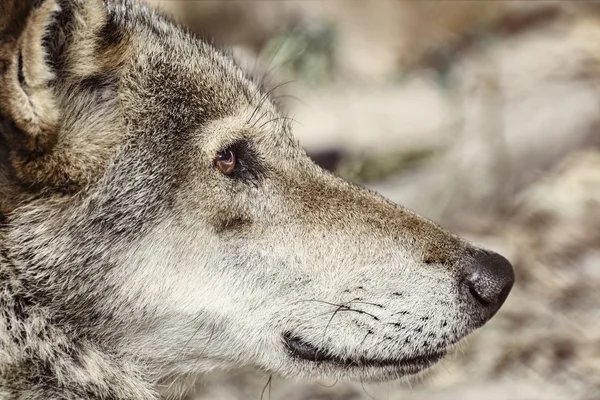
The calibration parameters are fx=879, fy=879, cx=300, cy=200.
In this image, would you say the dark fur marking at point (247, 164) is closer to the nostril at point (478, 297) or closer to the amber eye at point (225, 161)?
the amber eye at point (225, 161)

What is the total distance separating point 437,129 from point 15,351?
6340mm

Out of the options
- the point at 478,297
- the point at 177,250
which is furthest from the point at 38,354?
the point at 478,297

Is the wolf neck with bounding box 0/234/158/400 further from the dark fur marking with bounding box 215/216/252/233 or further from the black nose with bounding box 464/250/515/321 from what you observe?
the black nose with bounding box 464/250/515/321

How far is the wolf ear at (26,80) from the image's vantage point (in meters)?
3.22

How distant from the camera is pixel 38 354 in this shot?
11.5ft

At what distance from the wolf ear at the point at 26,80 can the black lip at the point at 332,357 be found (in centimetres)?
131

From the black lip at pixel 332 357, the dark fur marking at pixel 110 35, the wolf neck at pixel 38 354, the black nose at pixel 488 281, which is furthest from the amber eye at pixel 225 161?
the black nose at pixel 488 281

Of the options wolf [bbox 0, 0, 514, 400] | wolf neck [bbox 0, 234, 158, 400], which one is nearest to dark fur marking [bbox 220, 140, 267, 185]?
wolf [bbox 0, 0, 514, 400]

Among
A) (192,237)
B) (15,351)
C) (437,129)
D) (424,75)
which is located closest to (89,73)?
(192,237)

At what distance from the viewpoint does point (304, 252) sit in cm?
380

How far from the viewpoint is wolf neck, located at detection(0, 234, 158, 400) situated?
11.3 ft

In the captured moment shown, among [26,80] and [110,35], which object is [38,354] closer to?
[26,80]

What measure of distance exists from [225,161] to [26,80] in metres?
0.92

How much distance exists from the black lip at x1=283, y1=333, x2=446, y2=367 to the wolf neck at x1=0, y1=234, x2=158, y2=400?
0.79 meters
